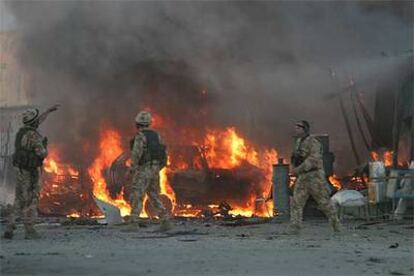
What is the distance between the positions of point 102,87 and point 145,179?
26.1 feet

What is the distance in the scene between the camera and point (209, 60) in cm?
1546

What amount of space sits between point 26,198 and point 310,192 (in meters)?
3.52

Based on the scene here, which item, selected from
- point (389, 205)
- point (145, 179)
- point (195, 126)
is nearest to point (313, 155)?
point (145, 179)

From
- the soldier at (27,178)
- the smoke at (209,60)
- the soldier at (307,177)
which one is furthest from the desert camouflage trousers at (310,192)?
the smoke at (209,60)

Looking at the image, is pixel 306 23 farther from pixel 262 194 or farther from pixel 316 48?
pixel 262 194

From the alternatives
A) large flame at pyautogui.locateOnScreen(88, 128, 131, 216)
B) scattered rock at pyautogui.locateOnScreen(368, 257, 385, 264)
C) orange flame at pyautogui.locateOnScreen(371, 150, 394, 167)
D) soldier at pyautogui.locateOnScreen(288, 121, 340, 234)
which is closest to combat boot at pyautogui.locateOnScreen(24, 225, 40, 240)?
soldier at pyautogui.locateOnScreen(288, 121, 340, 234)

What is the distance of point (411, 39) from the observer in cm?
1316

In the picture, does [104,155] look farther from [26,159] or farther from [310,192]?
[310,192]

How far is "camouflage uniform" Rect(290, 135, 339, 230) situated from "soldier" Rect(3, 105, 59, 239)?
319cm

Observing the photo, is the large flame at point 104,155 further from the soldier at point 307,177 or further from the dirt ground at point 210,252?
the soldier at point 307,177

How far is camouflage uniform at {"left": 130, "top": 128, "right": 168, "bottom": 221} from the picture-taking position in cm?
898

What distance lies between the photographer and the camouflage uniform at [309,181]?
8508mm

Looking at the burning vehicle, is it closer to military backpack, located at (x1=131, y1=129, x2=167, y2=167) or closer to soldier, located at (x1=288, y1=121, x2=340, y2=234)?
military backpack, located at (x1=131, y1=129, x2=167, y2=167)

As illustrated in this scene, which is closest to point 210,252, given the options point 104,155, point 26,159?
point 26,159
